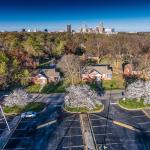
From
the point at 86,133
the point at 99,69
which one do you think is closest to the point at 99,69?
the point at 99,69

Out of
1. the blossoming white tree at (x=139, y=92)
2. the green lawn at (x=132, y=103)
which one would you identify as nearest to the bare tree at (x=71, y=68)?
the green lawn at (x=132, y=103)

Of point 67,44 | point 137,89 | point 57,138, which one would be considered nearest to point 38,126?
point 57,138

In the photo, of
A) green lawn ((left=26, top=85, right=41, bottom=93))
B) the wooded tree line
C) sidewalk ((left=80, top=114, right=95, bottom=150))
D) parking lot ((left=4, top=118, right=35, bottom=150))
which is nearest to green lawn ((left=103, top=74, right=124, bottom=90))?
the wooded tree line

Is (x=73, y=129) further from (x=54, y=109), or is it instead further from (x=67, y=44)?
(x=67, y=44)

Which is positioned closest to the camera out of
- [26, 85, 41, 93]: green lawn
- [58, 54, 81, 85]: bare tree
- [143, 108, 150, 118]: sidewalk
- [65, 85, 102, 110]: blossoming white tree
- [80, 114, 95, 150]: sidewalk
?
[80, 114, 95, 150]: sidewalk

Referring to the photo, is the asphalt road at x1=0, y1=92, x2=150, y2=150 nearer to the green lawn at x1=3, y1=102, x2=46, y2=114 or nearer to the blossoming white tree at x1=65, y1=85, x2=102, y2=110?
the green lawn at x1=3, y1=102, x2=46, y2=114

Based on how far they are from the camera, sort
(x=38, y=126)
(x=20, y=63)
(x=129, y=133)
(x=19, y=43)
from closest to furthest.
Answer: (x=129, y=133)
(x=38, y=126)
(x=20, y=63)
(x=19, y=43)
